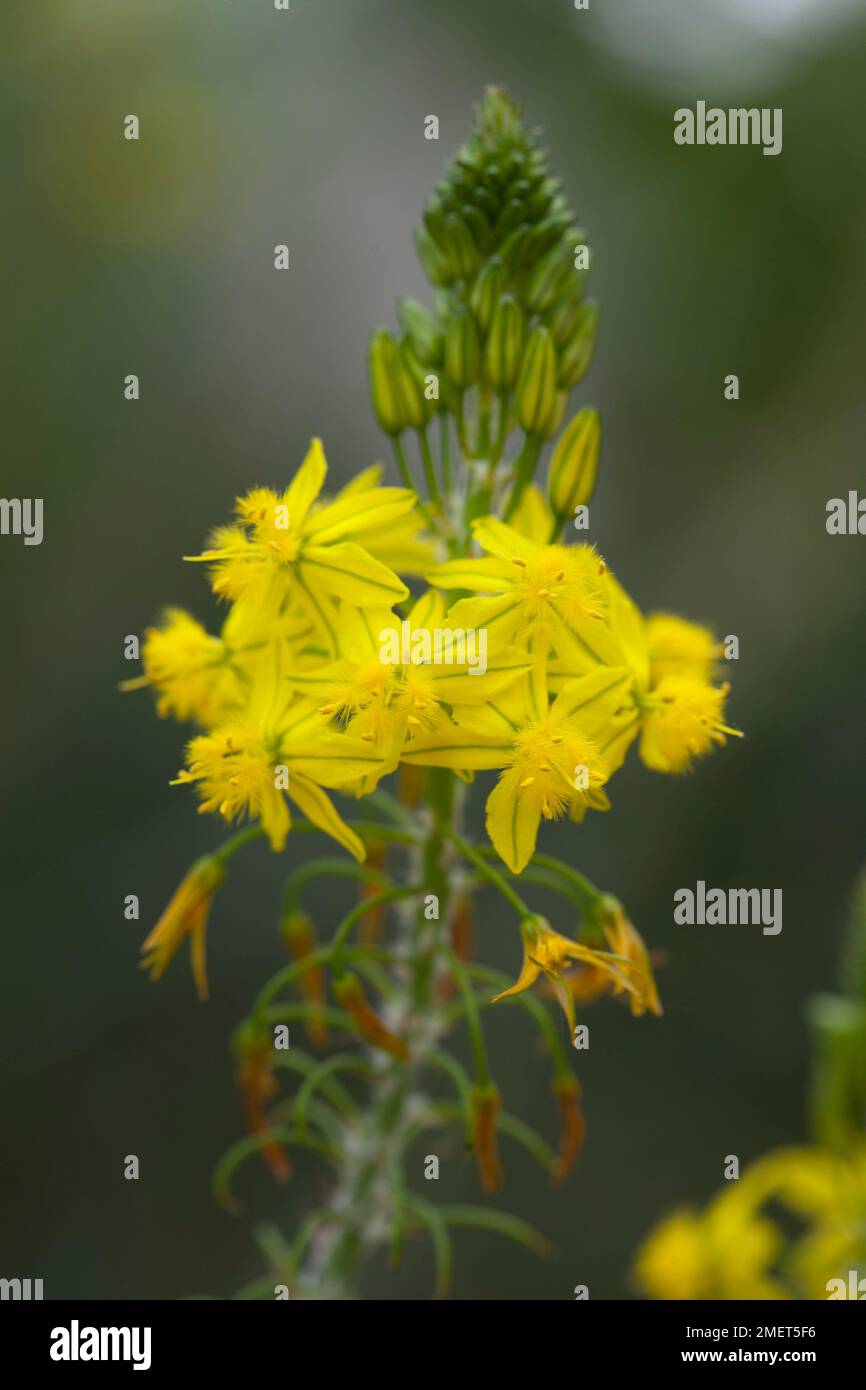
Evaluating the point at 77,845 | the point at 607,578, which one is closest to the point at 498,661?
the point at 607,578

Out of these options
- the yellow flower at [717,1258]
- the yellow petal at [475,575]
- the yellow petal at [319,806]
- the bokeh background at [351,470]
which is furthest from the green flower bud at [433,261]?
the bokeh background at [351,470]


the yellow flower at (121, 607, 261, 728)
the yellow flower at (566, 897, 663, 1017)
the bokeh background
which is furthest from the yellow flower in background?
the yellow flower at (121, 607, 261, 728)

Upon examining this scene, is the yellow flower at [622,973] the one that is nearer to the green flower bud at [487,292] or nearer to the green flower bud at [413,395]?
the green flower bud at [413,395]

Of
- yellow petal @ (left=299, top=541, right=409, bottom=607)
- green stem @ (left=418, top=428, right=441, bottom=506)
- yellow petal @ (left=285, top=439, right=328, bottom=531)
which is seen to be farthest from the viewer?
green stem @ (left=418, top=428, right=441, bottom=506)

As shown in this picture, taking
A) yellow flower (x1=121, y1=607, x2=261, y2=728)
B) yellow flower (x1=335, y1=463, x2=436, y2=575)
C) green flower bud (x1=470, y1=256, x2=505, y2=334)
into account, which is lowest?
yellow flower (x1=121, y1=607, x2=261, y2=728)

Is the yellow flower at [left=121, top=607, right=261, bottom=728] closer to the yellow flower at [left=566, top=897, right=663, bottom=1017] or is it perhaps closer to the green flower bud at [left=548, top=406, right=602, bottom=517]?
the green flower bud at [left=548, top=406, right=602, bottom=517]
